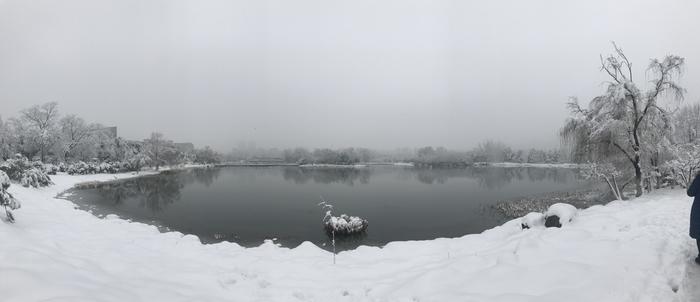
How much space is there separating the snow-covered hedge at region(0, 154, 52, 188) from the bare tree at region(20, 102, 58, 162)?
3004 centimetres

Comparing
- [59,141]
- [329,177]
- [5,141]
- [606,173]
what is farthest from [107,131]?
[606,173]

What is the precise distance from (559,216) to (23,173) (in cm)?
4095

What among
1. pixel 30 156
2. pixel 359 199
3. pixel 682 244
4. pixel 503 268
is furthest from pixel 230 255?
pixel 30 156

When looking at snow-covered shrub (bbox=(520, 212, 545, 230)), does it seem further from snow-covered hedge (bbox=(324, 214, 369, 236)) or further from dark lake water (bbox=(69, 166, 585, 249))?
snow-covered hedge (bbox=(324, 214, 369, 236))

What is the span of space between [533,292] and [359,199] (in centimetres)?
2742

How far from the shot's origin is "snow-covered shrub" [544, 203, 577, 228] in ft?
33.4

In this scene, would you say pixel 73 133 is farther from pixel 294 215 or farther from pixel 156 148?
pixel 294 215

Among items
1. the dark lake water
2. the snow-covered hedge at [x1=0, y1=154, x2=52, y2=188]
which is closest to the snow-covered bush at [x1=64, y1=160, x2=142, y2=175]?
the snow-covered hedge at [x1=0, y1=154, x2=52, y2=188]

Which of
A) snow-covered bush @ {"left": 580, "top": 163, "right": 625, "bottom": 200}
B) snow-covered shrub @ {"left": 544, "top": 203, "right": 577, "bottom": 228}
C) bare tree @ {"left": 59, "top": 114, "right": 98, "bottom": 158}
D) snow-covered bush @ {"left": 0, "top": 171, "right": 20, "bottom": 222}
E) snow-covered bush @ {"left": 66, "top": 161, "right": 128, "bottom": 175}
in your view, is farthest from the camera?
bare tree @ {"left": 59, "top": 114, "right": 98, "bottom": 158}

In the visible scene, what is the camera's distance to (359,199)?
32.5 metres

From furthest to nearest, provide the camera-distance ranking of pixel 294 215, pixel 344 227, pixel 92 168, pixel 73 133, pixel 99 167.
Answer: pixel 73 133, pixel 99 167, pixel 92 168, pixel 294 215, pixel 344 227

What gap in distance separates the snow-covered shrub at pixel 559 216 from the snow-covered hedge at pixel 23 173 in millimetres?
39028

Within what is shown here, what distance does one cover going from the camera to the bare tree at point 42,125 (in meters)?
53.8

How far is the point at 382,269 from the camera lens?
29.8ft
